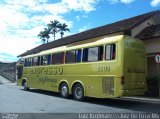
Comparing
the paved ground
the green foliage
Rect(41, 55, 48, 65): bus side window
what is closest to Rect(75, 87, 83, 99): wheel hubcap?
the paved ground

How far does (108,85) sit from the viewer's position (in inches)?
623

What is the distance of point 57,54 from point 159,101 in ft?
24.2

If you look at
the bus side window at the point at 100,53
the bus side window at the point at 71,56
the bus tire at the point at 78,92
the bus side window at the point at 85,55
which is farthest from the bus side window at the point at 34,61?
the bus side window at the point at 100,53

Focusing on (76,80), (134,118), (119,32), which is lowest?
(134,118)

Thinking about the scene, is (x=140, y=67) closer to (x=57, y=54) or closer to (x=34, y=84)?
(x=57, y=54)

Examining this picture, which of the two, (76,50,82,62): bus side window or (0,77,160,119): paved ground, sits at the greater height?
(76,50,82,62): bus side window

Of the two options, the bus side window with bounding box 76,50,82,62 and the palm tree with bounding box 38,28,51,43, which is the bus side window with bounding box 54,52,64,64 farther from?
the palm tree with bounding box 38,28,51,43

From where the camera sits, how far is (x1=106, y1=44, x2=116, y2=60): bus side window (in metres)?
15.7

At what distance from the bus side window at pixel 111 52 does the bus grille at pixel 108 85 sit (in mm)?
1055

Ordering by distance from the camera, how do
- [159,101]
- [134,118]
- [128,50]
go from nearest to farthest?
[134,118] < [128,50] < [159,101]

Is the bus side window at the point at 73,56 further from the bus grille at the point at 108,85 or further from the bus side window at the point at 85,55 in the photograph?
the bus grille at the point at 108,85

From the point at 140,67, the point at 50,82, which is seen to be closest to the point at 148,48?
the point at 140,67

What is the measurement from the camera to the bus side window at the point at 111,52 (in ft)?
51.5

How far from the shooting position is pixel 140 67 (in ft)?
54.0
